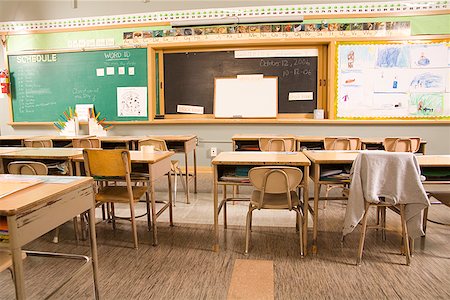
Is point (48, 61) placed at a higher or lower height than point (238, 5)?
lower

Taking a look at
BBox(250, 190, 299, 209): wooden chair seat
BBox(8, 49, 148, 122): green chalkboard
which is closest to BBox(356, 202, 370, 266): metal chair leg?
BBox(250, 190, 299, 209): wooden chair seat

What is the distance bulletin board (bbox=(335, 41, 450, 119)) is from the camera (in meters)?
5.08

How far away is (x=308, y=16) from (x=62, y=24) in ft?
14.1

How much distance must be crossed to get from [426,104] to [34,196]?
5589 millimetres

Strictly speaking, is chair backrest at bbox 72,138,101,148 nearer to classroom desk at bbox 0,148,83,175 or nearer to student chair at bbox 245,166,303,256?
classroom desk at bbox 0,148,83,175

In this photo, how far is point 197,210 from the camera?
3746 millimetres

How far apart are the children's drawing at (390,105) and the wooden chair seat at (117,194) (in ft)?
13.3

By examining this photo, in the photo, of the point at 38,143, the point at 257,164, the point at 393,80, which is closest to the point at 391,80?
the point at 393,80

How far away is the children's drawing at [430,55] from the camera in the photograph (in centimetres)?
504

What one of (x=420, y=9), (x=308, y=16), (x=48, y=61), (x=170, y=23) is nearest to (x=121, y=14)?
(x=170, y=23)

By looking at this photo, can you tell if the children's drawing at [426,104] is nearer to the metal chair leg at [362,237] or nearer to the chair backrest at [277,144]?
the chair backrest at [277,144]

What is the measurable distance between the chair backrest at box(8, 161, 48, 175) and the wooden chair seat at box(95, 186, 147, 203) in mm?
473

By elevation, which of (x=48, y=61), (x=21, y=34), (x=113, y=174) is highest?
(x=21, y=34)

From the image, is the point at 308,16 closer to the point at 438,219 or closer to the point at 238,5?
the point at 238,5
